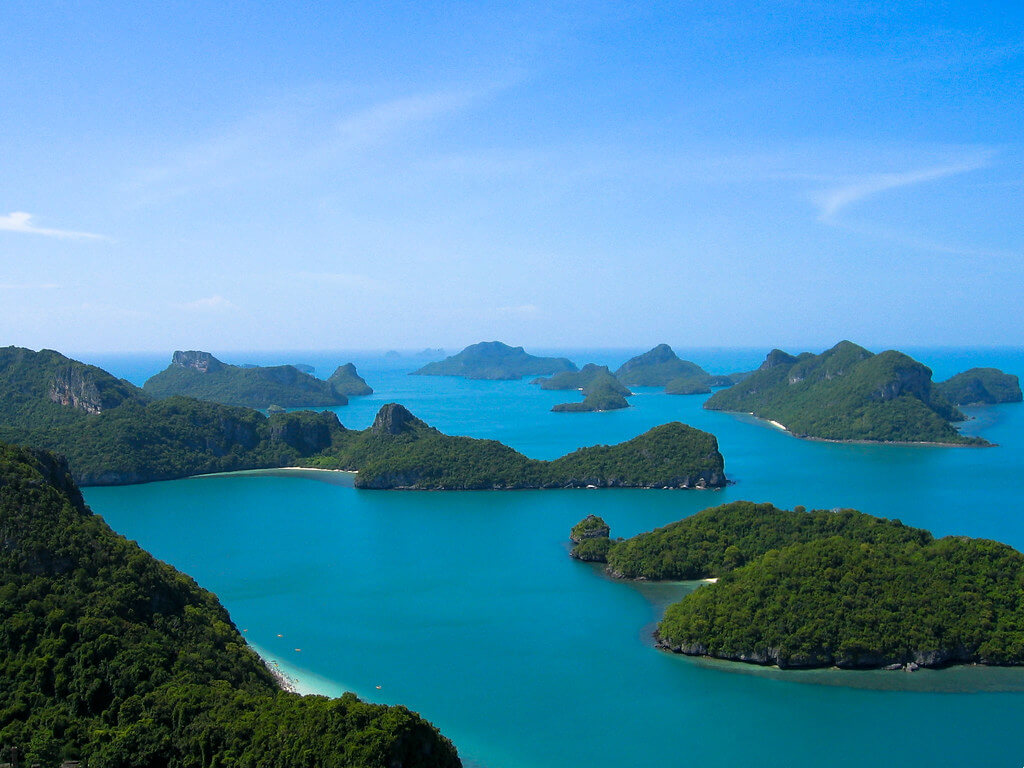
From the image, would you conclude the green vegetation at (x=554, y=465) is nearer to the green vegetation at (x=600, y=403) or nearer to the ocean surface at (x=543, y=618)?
the ocean surface at (x=543, y=618)

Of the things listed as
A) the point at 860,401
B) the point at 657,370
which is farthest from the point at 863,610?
the point at 657,370

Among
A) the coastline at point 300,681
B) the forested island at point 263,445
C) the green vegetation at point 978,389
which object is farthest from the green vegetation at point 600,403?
the coastline at point 300,681

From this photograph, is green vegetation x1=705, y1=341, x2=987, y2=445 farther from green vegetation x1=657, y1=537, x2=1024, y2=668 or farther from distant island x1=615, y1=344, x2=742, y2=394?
green vegetation x1=657, y1=537, x2=1024, y2=668

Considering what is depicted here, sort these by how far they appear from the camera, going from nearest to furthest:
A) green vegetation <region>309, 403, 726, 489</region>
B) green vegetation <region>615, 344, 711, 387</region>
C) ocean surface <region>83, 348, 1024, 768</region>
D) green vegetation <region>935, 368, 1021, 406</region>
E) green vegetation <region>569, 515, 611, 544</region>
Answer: ocean surface <region>83, 348, 1024, 768</region> → green vegetation <region>569, 515, 611, 544</region> → green vegetation <region>309, 403, 726, 489</region> → green vegetation <region>935, 368, 1021, 406</region> → green vegetation <region>615, 344, 711, 387</region>

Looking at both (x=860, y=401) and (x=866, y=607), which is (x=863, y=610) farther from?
(x=860, y=401)

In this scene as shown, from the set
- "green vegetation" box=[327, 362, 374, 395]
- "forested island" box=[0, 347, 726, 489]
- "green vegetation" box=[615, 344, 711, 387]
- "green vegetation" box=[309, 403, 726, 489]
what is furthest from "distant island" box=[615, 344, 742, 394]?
"green vegetation" box=[309, 403, 726, 489]

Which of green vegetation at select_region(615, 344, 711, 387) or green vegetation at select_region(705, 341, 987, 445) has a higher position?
green vegetation at select_region(615, 344, 711, 387)
